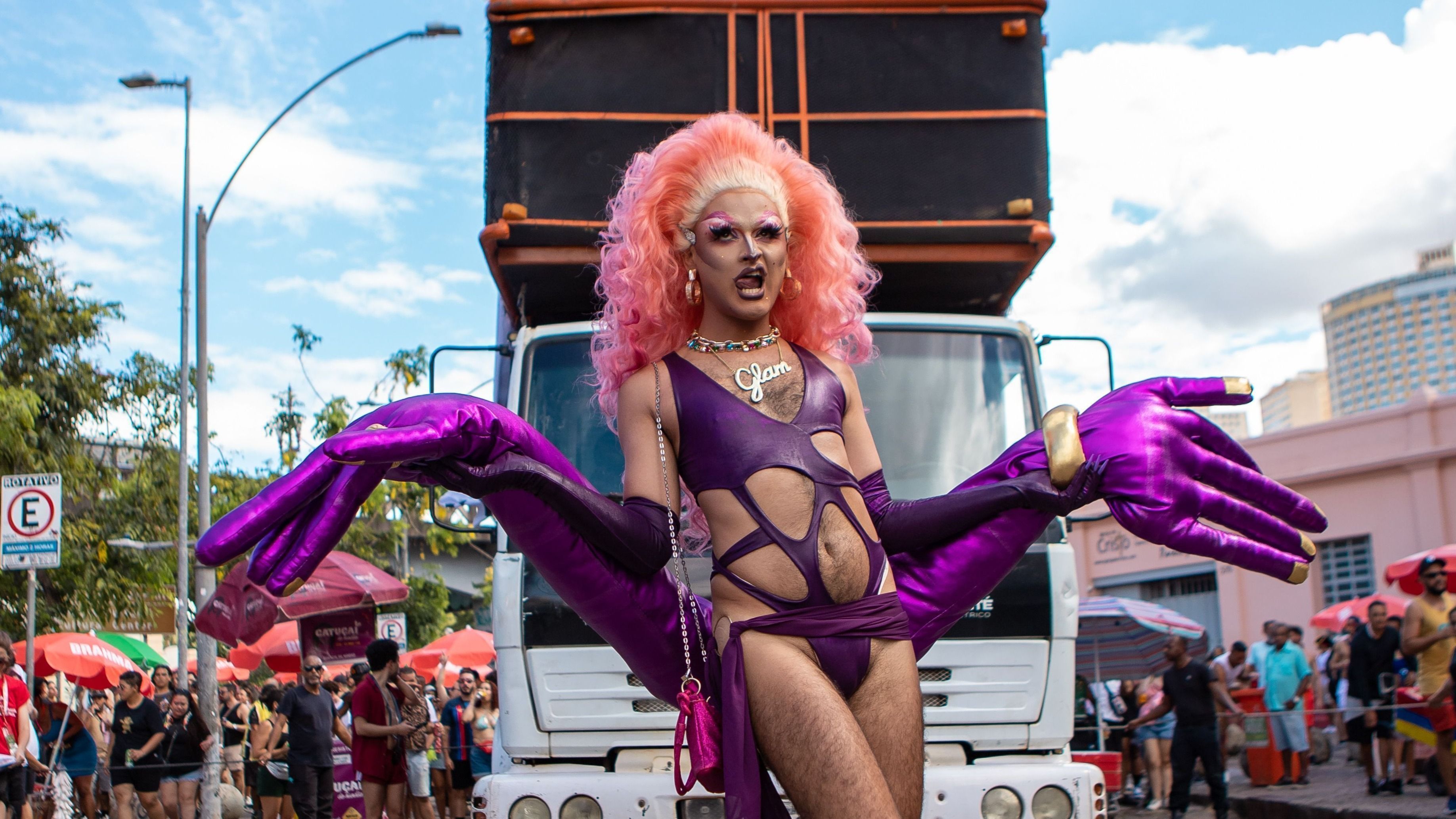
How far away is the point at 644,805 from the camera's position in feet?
14.9

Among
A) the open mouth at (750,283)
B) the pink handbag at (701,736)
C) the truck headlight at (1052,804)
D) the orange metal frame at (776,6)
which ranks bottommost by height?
the truck headlight at (1052,804)

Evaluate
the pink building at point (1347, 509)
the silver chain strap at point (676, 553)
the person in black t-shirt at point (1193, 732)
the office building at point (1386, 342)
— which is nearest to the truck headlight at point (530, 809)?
the silver chain strap at point (676, 553)

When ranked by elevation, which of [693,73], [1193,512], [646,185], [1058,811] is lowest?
[1058,811]

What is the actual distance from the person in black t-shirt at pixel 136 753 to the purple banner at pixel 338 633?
3.54 meters

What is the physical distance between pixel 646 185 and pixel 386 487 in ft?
86.3

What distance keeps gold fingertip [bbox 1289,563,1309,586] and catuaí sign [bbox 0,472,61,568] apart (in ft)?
30.6

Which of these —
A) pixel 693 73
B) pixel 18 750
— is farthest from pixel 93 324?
pixel 693 73

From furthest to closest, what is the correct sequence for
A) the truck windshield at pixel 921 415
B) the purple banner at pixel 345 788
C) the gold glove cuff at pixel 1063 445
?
the purple banner at pixel 345 788 → the truck windshield at pixel 921 415 → the gold glove cuff at pixel 1063 445

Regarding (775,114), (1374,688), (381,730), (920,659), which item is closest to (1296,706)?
(1374,688)

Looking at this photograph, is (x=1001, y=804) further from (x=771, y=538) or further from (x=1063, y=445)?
(x=771, y=538)

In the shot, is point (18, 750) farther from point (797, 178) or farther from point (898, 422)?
point (797, 178)

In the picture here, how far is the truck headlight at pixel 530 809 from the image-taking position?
4.62 metres

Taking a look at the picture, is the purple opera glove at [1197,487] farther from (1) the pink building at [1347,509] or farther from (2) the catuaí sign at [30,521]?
(1) the pink building at [1347,509]

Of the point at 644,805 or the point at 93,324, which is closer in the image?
the point at 644,805
